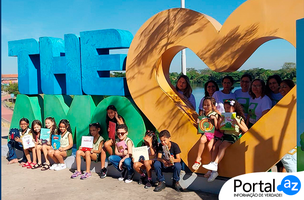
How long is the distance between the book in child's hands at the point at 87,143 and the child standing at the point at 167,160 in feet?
5.63

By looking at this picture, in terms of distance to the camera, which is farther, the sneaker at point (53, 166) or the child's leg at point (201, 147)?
the sneaker at point (53, 166)

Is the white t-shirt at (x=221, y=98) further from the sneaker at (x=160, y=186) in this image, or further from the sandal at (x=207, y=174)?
the sneaker at (x=160, y=186)

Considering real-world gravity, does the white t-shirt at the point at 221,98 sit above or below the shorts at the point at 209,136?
above

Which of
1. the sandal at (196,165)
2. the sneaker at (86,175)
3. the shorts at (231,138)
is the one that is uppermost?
the shorts at (231,138)

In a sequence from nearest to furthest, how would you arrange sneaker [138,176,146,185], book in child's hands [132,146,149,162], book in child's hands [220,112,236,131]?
book in child's hands [220,112,236,131]
book in child's hands [132,146,149,162]
sneaker [138,176,146,185]

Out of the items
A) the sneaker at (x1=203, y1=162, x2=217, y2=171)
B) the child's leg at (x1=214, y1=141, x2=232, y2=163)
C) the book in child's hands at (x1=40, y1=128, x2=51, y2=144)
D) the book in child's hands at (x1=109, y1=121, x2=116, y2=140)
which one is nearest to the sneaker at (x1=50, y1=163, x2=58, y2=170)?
the book in child's hands at (x1=40, y1=128, x2=51, y2=144)

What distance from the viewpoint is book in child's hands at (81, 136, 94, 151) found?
6426 millimetres

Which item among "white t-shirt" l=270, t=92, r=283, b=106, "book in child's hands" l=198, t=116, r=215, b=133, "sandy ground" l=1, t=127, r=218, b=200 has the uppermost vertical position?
"white t-shirt" l=270, t=92, r=283, b=106

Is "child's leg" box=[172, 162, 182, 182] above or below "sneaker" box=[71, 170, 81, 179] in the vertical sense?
above

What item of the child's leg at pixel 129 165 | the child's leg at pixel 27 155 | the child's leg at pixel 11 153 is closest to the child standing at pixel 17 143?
the child's leg at pixel 11 153

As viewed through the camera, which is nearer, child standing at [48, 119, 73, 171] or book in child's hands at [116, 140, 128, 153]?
book in child's hands at [116, 140, 128, 153]

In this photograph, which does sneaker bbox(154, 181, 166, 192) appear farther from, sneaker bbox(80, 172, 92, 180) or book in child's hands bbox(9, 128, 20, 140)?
book in child's hands bbox(9, 128, 20, 140)

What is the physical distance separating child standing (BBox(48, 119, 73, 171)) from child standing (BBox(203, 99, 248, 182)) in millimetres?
3244
